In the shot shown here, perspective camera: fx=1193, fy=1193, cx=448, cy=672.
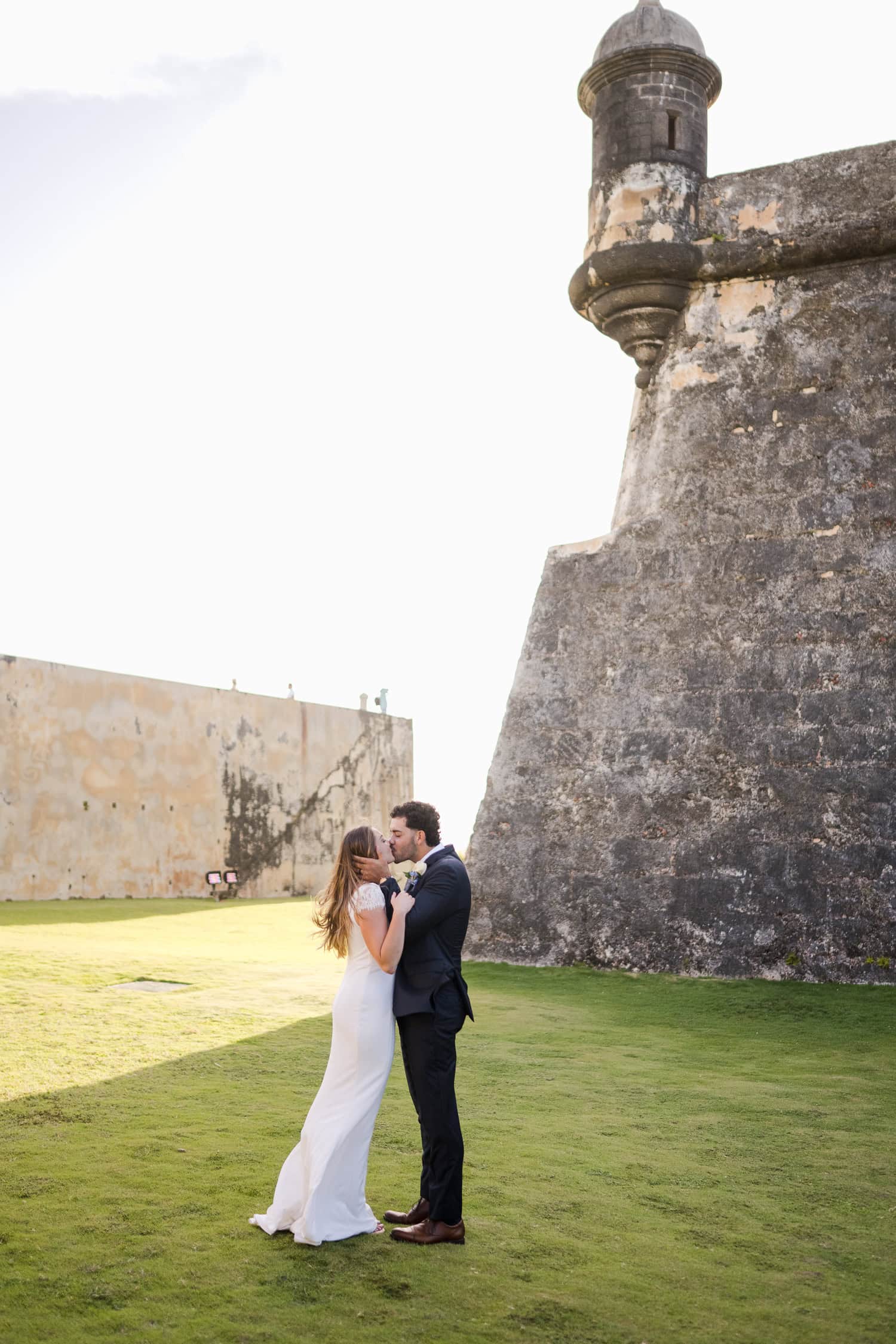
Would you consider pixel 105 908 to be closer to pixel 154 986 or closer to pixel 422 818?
pixel 154 986

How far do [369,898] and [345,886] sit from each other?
0.31ft

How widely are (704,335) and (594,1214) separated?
8.09 meters

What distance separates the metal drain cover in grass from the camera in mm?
7809

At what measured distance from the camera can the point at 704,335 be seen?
10.3 metres

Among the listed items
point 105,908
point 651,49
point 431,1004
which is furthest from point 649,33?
point 105,908

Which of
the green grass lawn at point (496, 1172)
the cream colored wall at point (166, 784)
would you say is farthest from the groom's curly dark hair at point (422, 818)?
the cream colored wall at point (166, 784)

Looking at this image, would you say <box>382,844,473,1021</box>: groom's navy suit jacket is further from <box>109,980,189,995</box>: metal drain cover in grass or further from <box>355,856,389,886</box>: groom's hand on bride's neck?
<box>109,980,189,995</box>: metal drain cover in grass

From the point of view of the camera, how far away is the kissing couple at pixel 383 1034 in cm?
362

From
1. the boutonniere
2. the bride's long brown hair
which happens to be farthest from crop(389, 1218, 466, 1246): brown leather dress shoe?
the boutonniere

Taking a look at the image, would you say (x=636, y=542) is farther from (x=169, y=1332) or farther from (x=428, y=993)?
(x=169, y=1332)

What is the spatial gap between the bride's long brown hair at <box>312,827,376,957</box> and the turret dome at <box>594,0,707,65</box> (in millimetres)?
8939

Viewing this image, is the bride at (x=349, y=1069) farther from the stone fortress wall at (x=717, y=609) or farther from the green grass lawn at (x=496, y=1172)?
the stone fortress wall at (x=717, y=609)

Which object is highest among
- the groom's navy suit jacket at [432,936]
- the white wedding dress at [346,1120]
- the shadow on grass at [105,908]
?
the groom's navy suit jacket at [432,936]

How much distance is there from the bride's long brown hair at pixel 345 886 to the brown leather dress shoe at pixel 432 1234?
853 mm
